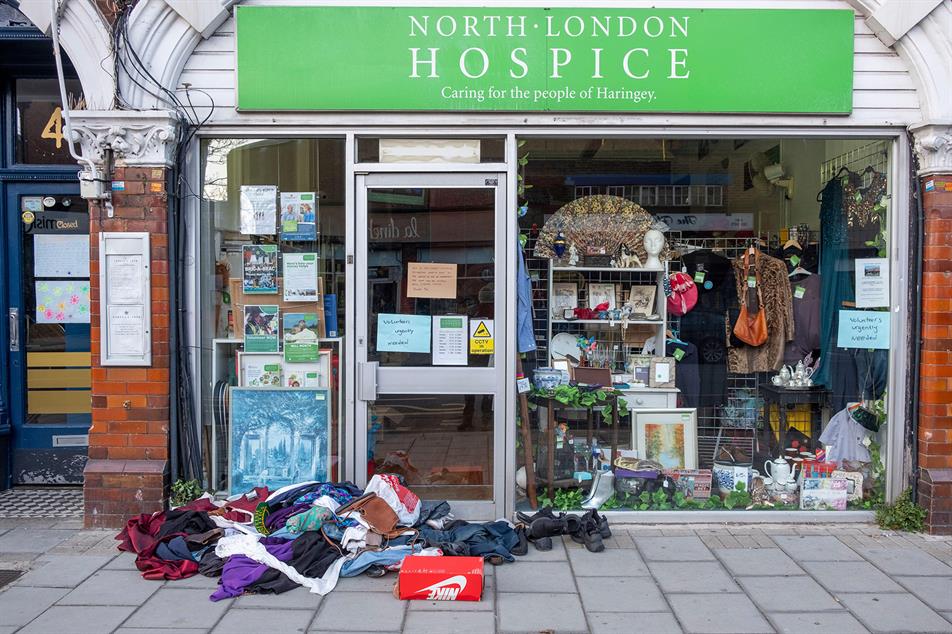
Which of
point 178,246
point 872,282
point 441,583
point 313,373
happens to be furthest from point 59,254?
point 872,282

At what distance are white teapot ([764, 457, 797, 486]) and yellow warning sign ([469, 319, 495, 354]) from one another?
2.39m

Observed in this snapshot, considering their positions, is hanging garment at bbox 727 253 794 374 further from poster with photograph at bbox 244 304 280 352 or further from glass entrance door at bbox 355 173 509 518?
poster with photograph at bbox 244 304 280 352

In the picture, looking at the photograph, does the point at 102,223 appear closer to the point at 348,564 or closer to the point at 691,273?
the point at 348,564

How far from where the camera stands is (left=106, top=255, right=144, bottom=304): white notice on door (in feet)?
17.5

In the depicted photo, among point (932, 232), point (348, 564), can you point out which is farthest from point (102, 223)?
point (932, 232)

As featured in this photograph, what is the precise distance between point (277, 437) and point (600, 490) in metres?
2.41

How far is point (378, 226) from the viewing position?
556 centimetres

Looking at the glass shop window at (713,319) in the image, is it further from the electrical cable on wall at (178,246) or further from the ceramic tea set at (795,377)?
the electrical cable on wall at (178,246)

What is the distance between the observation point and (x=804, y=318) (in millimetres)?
6219

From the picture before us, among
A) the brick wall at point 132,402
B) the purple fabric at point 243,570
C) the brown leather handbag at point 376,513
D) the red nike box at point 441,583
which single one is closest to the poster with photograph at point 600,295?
the brown leather handbag at point 376,513

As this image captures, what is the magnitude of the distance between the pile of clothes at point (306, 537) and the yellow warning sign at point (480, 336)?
109cm

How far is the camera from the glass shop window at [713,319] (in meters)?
5.80

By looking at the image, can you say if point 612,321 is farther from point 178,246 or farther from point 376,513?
point 178,246

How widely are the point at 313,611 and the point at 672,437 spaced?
3.09 metres
